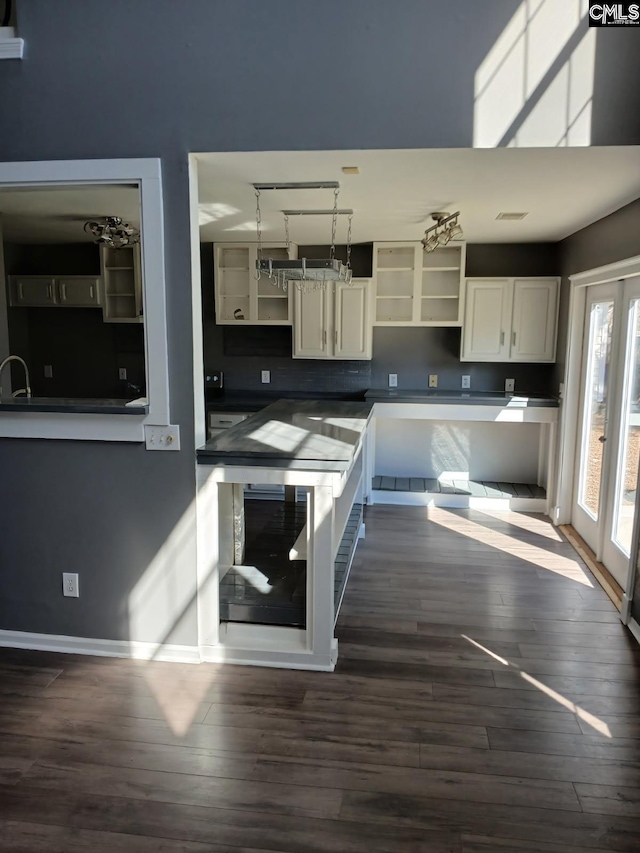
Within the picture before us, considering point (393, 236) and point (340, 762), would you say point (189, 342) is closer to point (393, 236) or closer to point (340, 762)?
point (340, 762)

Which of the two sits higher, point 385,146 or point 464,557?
point 385,146

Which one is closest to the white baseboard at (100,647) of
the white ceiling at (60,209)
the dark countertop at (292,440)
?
the dark countertop at (292,440)

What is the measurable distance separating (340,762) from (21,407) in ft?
6.82

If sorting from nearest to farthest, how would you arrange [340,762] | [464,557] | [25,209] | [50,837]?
1. [50,837]
2. [340,762]
3. [25,209]
4. [464,557]

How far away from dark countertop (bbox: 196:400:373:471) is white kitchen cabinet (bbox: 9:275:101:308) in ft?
7.89

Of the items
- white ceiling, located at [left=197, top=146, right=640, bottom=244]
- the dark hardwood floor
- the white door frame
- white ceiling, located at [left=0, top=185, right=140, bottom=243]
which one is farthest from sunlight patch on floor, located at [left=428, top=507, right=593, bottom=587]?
white ceiling, located at [left=0, top=185, right=140, bottom=243]

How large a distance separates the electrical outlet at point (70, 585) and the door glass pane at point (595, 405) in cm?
332

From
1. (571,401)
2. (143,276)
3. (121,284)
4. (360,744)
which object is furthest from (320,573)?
(121,284)

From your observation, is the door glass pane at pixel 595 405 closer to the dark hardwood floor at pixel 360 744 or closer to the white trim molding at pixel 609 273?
the white trim molding at pixel 609 273

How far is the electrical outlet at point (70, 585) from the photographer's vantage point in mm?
2958

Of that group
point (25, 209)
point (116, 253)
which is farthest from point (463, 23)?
point (116, 253)

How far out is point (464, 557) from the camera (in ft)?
13.8

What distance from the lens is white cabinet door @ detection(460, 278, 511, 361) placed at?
203 inches

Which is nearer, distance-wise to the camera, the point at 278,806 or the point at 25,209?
the point at 278,806
